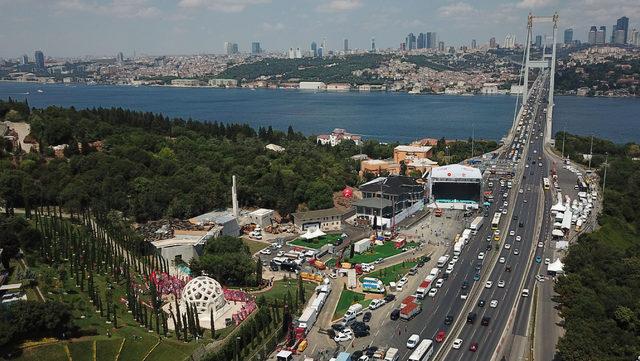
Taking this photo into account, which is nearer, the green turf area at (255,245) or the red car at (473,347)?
the red car at (473,347)

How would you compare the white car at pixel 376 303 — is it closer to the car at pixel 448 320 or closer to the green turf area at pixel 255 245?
the car at pixel 448 320

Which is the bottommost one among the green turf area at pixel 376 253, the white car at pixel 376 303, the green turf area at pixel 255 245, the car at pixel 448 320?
the green turf area at pixel 255 245

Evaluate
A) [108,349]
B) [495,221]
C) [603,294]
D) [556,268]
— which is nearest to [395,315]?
[603,294]

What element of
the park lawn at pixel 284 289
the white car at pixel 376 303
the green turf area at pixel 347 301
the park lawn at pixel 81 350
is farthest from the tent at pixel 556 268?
the park lawn at pixel 81 350

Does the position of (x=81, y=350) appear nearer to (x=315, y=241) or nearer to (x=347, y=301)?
(x=347, y=301)

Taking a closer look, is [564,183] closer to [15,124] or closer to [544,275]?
[544,275]
